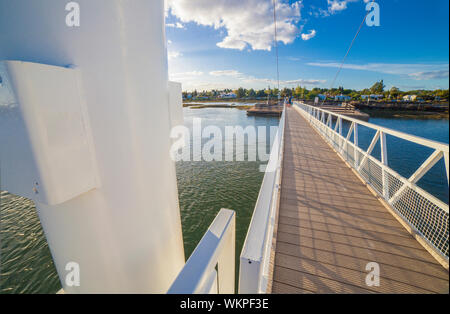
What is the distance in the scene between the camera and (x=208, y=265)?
76cm

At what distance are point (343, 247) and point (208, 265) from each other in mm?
2462

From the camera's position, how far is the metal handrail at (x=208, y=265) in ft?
2.30

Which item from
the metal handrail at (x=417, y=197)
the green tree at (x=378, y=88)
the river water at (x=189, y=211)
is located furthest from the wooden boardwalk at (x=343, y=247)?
the green tree at (x=378, y=88)

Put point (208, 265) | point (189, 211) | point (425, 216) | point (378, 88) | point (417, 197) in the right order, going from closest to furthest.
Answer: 1. point (208, 265)
2. point (425, 216)
3. point (417, 197)
4. point (189, 211)
5. point (378, 88)

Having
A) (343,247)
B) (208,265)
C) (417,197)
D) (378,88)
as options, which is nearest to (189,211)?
(343,247)

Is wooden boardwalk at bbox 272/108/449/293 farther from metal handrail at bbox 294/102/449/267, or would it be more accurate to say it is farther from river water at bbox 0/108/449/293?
river water at bbox 0/108/449/293

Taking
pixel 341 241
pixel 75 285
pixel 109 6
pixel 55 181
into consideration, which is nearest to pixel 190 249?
pixel 341 241

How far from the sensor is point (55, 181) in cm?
83

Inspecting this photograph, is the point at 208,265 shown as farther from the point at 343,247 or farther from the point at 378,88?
the point at 378,88

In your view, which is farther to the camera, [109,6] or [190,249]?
[190,249]

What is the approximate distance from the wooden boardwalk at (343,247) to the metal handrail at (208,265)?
1225mm

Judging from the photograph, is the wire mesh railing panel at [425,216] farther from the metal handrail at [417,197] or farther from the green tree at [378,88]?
the green tree at [378,88]
